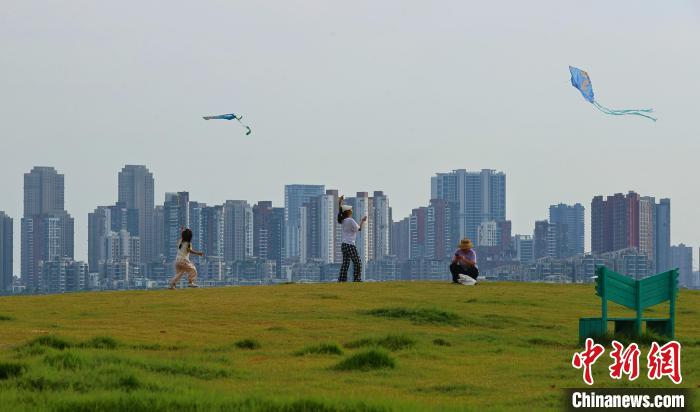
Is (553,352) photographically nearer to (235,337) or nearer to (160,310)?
(235,337)

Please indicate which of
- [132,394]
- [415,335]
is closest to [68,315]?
[415,335]

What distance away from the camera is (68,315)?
27.5 metres

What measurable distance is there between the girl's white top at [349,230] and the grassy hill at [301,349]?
2.98 m

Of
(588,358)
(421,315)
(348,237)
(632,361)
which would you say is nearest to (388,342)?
(588,358)

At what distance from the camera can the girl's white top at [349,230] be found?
122ft

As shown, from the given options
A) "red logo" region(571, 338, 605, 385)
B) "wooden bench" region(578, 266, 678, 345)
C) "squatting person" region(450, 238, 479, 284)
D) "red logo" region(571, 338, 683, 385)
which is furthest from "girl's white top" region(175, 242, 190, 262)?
"red logo" region(571, 338, 683, 385)

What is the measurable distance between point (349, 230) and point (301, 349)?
1599 centimetres

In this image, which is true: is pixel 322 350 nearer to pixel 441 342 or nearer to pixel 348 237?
pixel 441 342

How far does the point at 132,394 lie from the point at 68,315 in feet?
41.1

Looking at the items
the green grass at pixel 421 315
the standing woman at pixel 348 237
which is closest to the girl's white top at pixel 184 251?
the standing woman at pixel 348 237

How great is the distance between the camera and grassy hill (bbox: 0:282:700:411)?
51.8 feet

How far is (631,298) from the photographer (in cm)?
2288

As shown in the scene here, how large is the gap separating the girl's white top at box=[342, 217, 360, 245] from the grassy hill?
2977mm

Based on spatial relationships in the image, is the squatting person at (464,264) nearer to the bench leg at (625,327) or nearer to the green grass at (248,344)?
the bench leg at (625,327)
